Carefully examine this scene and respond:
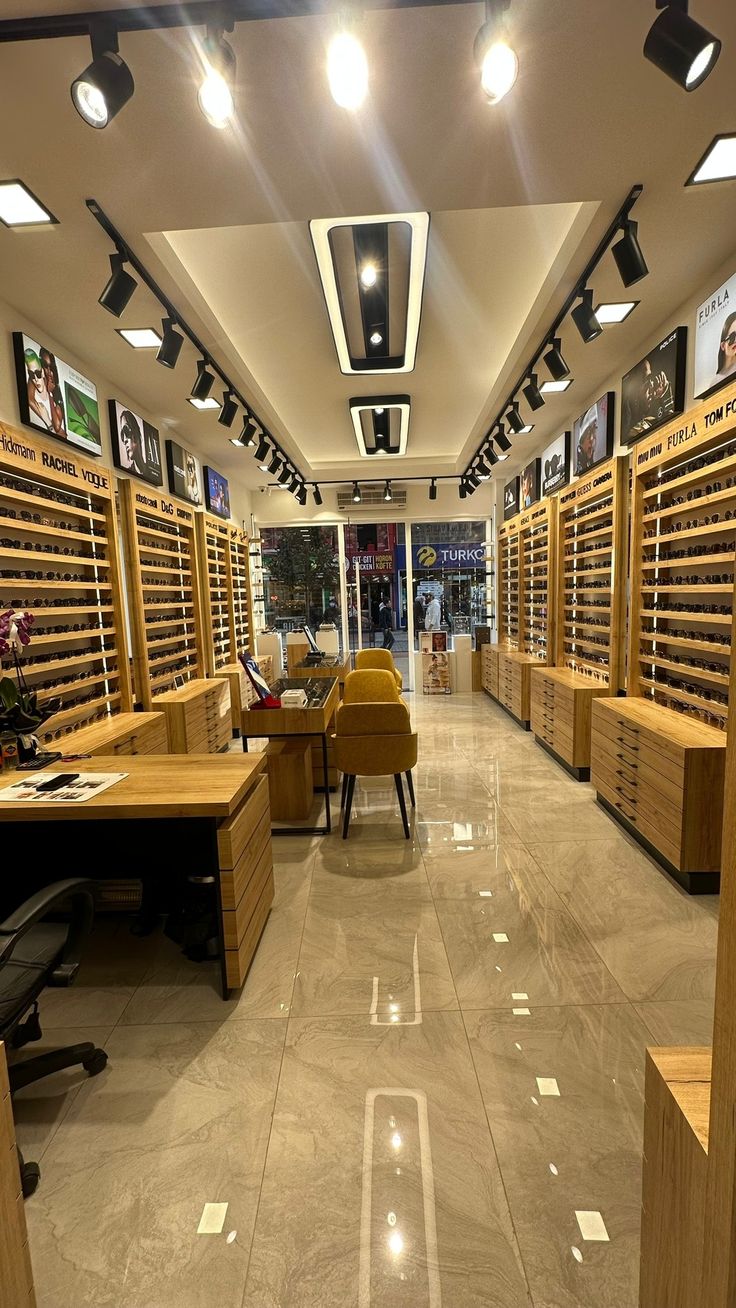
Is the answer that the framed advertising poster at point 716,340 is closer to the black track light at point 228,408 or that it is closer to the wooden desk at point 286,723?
the wooden desk at point 286,723

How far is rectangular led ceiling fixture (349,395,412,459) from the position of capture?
241 inches

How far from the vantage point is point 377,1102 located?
190cm

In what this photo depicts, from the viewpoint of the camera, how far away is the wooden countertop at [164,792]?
2.26 m

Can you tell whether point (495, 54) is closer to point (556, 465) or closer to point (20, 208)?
point (20, 208)

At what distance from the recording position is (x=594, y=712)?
4.52 meters

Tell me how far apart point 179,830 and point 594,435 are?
15.9 ft

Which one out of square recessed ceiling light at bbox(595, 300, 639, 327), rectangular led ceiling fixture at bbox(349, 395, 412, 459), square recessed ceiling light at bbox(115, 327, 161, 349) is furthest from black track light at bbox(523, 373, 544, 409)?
square recessed ceiling light at bbox(115, 327, 161, 349)

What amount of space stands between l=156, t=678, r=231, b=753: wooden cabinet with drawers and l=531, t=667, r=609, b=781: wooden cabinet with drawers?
3.52 metres

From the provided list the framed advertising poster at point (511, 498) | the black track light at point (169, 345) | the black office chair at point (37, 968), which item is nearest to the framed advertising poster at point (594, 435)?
the framed advertising poster at point (511, 498)

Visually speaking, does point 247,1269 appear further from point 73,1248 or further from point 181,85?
point 181,85

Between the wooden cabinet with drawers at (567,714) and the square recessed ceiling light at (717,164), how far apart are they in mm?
3287

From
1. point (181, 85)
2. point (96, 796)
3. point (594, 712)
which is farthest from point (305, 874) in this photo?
point (181, 85)

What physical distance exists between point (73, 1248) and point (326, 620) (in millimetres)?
9288

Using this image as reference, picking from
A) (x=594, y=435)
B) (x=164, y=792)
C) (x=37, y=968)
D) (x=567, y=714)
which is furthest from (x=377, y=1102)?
(x=594, y=435)
